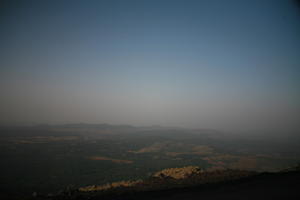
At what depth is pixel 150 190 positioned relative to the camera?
290 inches

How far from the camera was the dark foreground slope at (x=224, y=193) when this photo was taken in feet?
20.0

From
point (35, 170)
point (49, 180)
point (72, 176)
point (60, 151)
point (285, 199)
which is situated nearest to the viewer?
point (285, 199)

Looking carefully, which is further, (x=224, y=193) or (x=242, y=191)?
(x=242, y=191)

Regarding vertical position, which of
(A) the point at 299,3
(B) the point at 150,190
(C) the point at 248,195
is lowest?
(B) the point at 150,190

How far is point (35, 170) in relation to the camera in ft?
161

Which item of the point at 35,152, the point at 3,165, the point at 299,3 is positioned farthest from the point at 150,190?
the point at 35,152

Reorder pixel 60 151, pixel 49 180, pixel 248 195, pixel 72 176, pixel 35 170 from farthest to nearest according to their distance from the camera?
1. pixel 60 151
2. pixel 35 170
3. pixel 72 176
4. pixel 49 180
5. pixel 248 195

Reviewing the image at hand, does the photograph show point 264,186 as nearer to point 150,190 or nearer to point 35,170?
point 150,190

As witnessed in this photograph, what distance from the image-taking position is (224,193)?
6.45m

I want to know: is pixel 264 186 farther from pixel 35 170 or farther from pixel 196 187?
pixel 35 170

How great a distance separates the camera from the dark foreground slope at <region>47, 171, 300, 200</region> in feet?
20.0

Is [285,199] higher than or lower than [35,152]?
higher

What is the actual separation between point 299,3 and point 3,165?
7282 centimetres

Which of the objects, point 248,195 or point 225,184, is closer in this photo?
point 248,195
